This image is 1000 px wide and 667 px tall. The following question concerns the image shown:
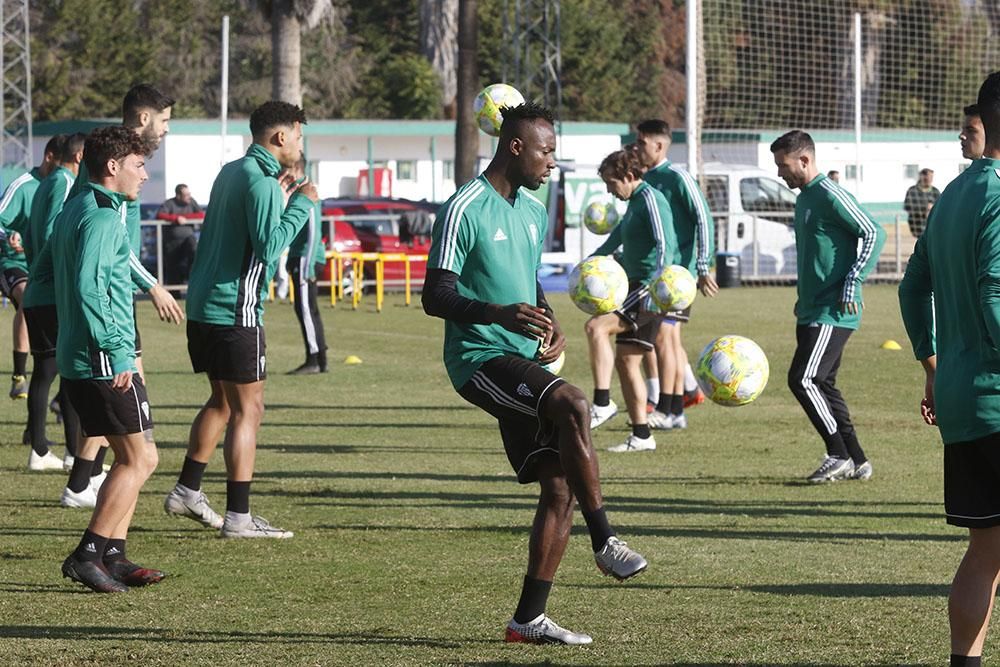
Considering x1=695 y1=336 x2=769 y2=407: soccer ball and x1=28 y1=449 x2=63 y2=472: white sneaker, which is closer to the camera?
x1=695 y1=336 x2=769 y2=407: soccer ball

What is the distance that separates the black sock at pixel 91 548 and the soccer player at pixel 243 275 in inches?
51.7

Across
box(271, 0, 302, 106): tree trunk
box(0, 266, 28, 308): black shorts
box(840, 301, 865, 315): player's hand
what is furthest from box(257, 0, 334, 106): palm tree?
box(840, 301, 865, 315): player's hand

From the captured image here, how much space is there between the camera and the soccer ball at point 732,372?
31.3 feet

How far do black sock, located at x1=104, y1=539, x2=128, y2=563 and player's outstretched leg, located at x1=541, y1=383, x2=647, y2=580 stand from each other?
2407 millimetres

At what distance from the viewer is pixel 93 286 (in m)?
7.01

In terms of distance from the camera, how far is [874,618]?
660cm

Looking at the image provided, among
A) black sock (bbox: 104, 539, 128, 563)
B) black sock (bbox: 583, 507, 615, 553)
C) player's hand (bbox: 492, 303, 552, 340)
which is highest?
player's hand (bbox: 492, 303, 552, 340)

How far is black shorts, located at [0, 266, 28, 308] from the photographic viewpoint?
13102mm

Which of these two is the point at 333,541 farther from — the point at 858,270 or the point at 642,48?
the point at 642,48

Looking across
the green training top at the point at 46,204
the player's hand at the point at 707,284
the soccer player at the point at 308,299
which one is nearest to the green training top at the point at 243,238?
the green training top at the point at 46,204

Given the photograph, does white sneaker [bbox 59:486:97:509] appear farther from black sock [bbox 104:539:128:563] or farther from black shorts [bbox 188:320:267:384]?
black sock [bbox 104:539:128:563]

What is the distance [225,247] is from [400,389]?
761 centimetres

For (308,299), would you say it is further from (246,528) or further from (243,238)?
(243,238)

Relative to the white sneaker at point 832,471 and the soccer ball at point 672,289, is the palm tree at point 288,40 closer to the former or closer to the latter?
the soccer ball at point 672,289
